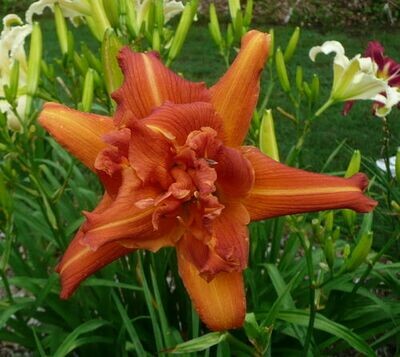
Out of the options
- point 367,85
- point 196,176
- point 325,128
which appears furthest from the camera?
point 325,128

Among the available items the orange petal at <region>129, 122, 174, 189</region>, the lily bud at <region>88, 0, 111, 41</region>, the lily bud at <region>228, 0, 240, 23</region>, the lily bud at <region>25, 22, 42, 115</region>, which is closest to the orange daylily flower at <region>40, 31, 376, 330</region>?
the orange petal at <region>129, 122, 174, 189</region>

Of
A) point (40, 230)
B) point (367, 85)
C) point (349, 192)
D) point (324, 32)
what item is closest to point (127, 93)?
point (349, 192)

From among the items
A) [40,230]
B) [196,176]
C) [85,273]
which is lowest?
[40,230]

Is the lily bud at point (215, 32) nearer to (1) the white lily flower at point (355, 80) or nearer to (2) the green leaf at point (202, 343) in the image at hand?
(1) the white lily flower at point (355, 80)

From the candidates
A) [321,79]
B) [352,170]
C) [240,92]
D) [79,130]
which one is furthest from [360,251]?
[321,79]

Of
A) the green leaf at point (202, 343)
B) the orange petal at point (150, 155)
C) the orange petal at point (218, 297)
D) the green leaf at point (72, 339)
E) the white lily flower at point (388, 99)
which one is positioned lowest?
the green leaf at point (72, 339)

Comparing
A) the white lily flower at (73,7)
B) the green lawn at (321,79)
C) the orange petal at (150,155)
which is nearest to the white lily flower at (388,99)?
the white lily flower at (73,7)

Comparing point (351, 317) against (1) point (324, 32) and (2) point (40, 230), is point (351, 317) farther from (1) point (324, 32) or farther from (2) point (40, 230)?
(1) point (324, 32)
